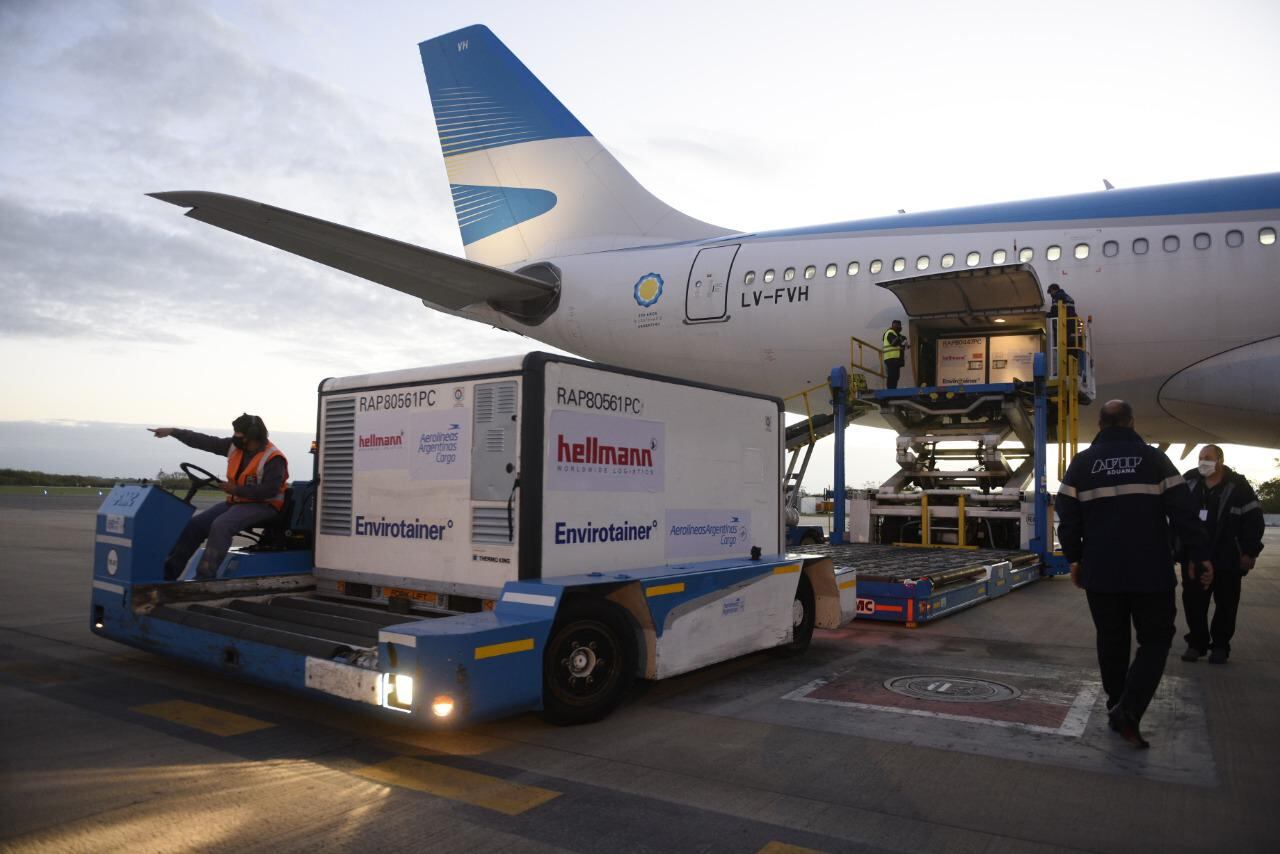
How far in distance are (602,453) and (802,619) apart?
257 cm

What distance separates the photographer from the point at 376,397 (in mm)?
5711

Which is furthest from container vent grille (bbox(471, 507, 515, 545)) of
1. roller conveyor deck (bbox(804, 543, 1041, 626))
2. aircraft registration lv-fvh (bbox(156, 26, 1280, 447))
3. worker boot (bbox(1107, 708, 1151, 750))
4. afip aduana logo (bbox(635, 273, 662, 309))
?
afip aduana logo (bbox(635, 273, 662, 309))

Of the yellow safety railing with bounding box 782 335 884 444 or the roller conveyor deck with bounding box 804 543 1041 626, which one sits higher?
the yellow safety railing with bounding box 782 335 884 444

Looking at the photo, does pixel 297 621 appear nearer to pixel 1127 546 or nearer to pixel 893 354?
pixel 1127 546

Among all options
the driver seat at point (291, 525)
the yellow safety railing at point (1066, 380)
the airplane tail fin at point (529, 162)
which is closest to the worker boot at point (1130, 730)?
the driver seat at point (291, 525)

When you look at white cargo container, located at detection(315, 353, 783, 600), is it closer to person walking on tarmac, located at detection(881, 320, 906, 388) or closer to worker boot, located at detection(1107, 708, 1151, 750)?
worker boot, located at detection(1107, 708, 1151, 750)

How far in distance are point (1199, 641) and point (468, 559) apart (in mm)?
5676

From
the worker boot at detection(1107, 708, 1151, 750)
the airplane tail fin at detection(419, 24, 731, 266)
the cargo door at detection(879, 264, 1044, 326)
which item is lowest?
the worker boot at detection(1107, 708, 1151, 750)

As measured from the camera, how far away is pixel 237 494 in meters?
6.05

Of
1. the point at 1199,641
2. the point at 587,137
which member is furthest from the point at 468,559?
the point at 587,137

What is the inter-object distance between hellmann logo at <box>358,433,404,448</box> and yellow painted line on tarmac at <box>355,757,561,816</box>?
2155 mm

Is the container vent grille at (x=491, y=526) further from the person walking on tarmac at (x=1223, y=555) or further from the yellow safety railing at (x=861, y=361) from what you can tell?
the yellow safety railing at (x=861, y=361)

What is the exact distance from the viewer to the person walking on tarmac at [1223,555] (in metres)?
6.57

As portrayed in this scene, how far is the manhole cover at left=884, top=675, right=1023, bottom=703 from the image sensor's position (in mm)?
5266
